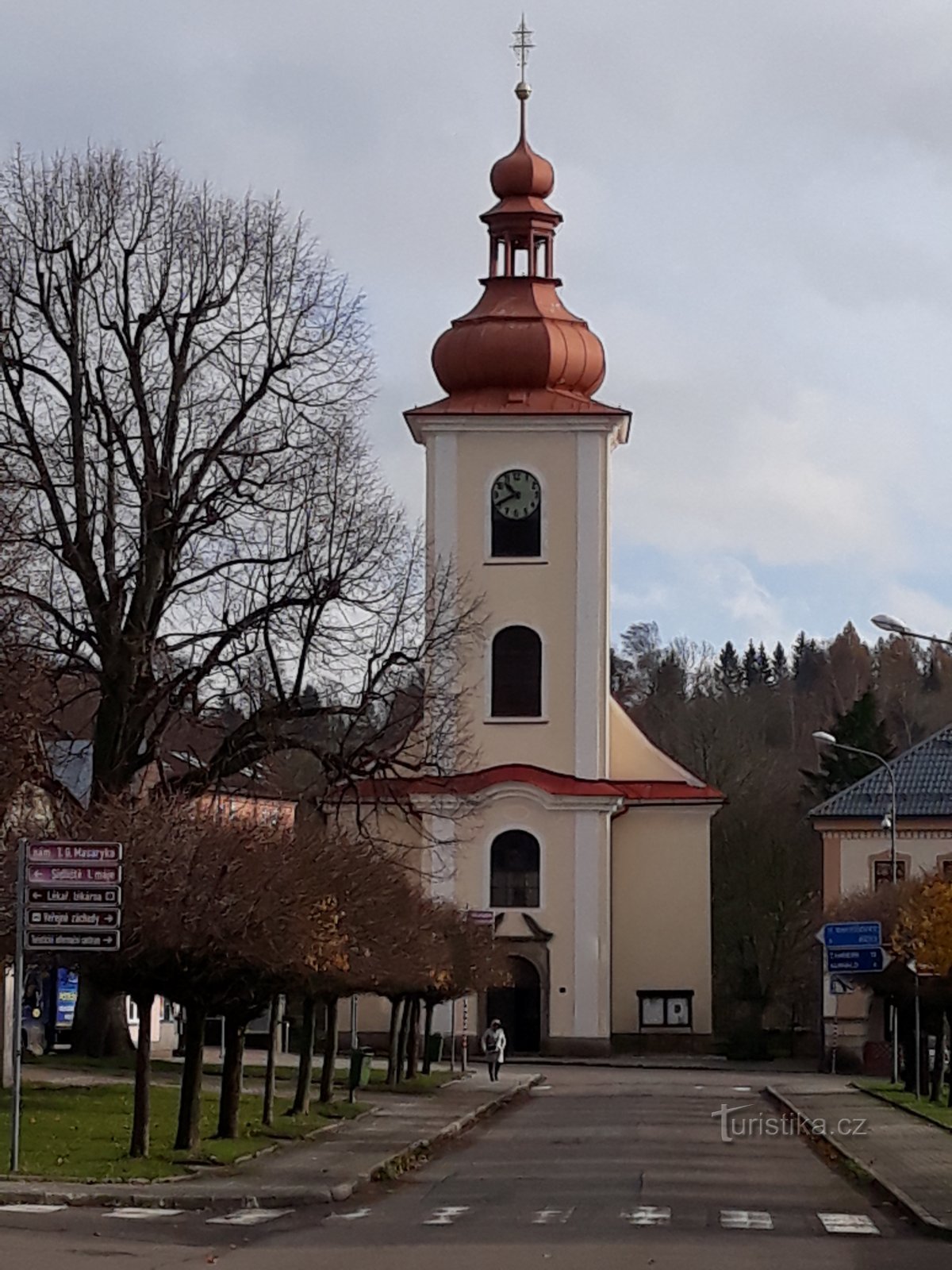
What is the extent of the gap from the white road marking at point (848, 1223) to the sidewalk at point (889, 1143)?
43 centimetres

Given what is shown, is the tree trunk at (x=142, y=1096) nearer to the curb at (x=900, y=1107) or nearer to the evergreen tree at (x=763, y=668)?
the curb at (x=900, y=1107)

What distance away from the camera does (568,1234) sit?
17.0 metres

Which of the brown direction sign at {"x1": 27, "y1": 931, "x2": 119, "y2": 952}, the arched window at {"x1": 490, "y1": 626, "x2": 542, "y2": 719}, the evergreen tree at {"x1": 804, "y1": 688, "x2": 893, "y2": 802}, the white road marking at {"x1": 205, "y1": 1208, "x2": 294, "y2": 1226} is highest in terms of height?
the evergreen tree at {"x1": 804, "y1": 688, "x2": 893, "y2": 802}

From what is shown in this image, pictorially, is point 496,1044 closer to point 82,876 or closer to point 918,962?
point 918,962

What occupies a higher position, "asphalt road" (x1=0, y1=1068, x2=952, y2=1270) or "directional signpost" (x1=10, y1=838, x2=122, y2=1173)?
"directional signpost" (x1=10, y1=838, x2=122, y2=1173)

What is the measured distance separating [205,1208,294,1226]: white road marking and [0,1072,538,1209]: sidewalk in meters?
0.23

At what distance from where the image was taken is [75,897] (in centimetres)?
2041

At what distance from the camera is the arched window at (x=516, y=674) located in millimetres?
60125

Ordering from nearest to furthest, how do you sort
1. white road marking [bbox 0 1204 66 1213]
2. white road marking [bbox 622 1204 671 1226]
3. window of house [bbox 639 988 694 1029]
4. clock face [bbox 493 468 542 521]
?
white road marking [bbox 0 1204 66 1213] → white road marking [bbox 622 1204 671 1226] → clock face [bbox 493 468 542 521] → window of house [bbox 639 988 694 1029]

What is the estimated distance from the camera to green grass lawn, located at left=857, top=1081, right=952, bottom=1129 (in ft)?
108

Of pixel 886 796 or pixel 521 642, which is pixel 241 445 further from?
pixel 886 796

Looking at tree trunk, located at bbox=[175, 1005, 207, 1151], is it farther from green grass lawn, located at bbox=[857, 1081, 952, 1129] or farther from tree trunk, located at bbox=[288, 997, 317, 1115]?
green grass lawn, located at bbox=[857, 1081, 952, 1129]

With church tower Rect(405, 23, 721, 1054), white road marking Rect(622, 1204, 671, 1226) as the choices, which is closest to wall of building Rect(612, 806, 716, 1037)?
church tower Rect(405, 23, 721, 1054)

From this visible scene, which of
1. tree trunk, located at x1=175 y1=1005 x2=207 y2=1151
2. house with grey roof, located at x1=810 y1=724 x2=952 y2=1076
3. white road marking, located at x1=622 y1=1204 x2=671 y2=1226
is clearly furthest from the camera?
house with grey roof, located at x1=810 y1=724 x2=952 y2=1076
